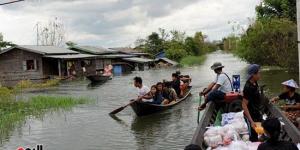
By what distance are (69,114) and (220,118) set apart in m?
10.2

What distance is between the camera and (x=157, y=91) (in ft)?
54.1

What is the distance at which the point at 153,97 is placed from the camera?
1652 centimetres

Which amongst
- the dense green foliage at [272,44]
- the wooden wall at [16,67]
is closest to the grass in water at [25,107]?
the dense green foliage at [272,44]

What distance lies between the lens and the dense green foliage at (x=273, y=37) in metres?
31.6

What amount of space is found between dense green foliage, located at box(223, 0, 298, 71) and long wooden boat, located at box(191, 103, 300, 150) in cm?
2121

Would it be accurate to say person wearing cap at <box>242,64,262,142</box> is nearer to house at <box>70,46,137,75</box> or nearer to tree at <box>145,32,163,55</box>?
house at <box>70,46,137,75</box>

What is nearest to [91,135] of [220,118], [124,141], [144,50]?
[124,141]

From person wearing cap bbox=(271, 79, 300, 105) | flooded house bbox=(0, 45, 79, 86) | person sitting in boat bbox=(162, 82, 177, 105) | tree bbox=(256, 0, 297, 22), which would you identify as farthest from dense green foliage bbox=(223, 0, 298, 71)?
person wearing cap bbox=(271, 79, 300, 105)

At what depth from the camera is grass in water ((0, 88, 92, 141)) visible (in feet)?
55.2

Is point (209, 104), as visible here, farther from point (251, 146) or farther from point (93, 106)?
point (93, 106)

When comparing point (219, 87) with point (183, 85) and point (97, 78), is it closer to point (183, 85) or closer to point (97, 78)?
point (183, 85)

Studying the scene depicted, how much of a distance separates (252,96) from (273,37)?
28.7 metres

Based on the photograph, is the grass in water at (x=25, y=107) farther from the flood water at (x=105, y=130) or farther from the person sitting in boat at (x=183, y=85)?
the person sitting in boat at (x=183, y=85)

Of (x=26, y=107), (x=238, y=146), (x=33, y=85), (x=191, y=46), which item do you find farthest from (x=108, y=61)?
(x=238, y=146)
